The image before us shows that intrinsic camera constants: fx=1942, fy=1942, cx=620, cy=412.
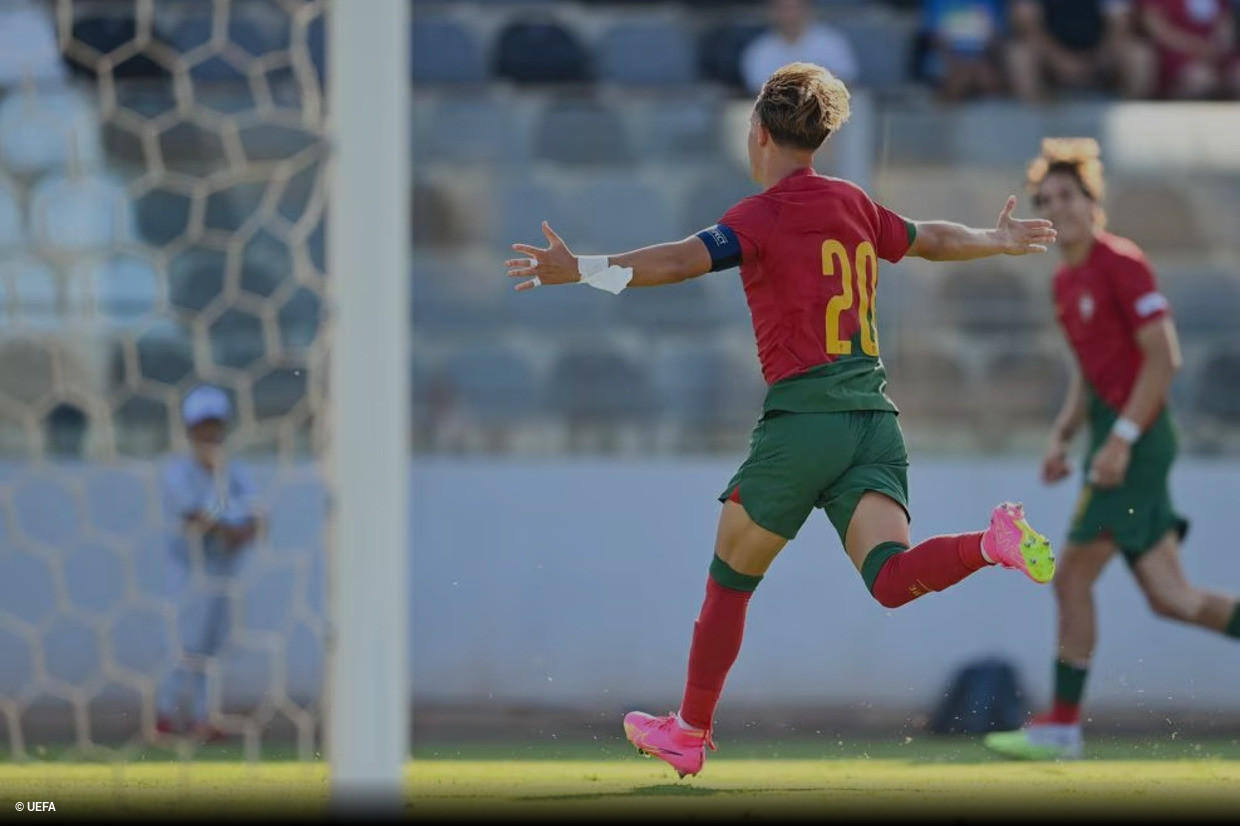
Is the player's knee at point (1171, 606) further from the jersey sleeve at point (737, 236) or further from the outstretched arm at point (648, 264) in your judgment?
the outstretched arm at point (648, 264)

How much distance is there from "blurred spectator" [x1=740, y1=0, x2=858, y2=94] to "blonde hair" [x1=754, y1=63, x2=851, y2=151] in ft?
13.9

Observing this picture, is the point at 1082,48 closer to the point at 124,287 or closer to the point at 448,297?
the point at 448,297

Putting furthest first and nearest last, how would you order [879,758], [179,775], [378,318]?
[879,758] < [179,775] < [378,318]

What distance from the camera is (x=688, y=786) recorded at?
4.82 metres

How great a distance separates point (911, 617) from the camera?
7.67m

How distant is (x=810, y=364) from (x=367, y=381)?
122 centimetres

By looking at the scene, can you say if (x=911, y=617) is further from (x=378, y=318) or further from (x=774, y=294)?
(x=378, y=318)

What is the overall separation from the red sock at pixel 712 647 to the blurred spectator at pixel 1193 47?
5.24 metres

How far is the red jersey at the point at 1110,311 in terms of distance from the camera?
634 cm

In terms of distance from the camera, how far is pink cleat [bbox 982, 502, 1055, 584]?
14.1 ft

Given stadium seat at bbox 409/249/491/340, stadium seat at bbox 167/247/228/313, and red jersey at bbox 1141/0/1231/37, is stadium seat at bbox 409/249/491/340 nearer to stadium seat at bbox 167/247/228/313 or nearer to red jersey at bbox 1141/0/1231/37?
stadium seat at bbox 167/247/228/313

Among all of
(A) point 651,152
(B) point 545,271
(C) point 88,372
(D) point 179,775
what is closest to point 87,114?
(C) point 88,372

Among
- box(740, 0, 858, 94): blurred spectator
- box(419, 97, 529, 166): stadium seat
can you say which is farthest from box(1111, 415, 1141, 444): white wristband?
box(740, 0, 858, 94): blurred spectator

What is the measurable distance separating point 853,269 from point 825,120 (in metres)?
0.36
